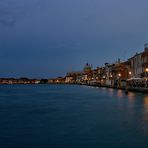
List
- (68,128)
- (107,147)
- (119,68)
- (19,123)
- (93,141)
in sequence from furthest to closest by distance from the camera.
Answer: (119,68) → (19,123) → (68,128) → (93,141) → (107,147)

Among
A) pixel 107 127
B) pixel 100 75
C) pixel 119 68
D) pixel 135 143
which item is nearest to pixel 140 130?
pixel 107 127

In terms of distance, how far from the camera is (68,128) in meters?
25.5

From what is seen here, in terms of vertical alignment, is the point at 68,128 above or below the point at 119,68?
below

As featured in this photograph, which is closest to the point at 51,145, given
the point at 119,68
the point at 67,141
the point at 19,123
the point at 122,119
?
the point at 67,141

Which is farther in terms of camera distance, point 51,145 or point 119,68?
point 119,68

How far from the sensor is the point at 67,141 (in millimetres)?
20703

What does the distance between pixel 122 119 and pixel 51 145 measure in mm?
12252

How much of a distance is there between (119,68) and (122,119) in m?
110

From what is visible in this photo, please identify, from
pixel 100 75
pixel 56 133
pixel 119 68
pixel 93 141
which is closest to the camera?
pixel 93 141

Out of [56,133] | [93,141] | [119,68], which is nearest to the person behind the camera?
[93,141]

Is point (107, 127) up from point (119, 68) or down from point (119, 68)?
down

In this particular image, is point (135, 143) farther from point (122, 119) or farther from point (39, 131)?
point (122, 119)

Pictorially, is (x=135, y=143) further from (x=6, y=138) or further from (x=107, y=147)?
(x=6, y=138)

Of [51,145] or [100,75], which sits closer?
[51,145]
